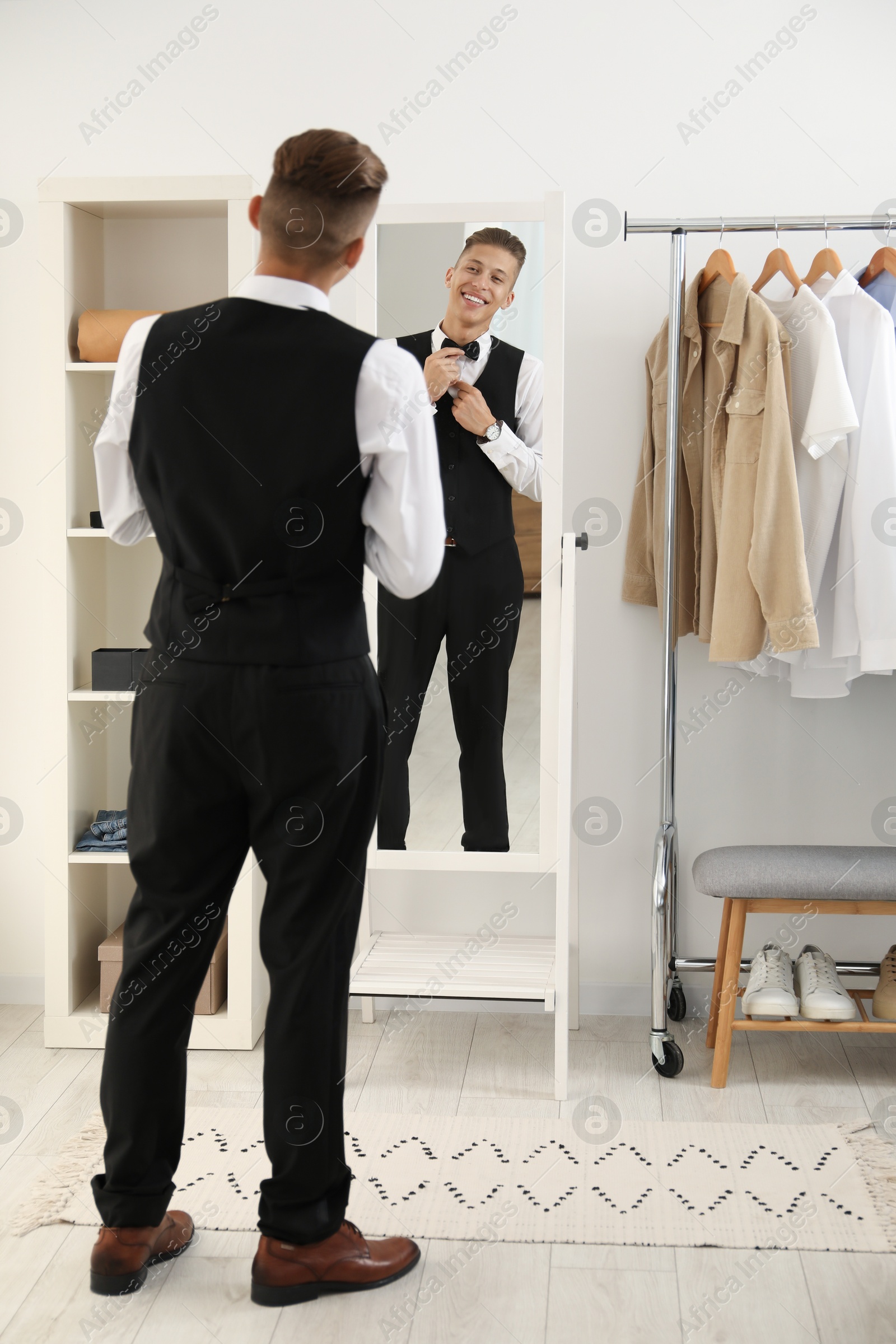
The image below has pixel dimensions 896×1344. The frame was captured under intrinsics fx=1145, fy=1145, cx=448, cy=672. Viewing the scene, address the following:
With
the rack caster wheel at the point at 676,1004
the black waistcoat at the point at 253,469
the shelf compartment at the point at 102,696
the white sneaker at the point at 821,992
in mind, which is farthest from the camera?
the rack caster wheel at the point at 676,1004

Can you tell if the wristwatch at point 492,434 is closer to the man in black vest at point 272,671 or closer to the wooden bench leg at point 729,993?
the man in black vest at point 272,671

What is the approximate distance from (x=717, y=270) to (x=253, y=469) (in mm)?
1450

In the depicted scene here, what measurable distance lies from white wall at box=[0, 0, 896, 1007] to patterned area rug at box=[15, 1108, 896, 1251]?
0.69 m

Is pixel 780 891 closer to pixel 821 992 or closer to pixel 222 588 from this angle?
pixel 821 992

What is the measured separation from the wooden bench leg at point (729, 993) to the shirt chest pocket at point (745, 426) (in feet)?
3.08

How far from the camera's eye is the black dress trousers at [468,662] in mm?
2357

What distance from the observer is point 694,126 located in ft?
8.55

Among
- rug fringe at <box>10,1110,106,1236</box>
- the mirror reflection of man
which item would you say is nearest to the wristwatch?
the mirror reflection of man

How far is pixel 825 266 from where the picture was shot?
2.41 m

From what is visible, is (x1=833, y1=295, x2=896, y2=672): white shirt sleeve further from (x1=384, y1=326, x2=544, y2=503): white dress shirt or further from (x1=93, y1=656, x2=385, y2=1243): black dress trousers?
(x1=93, y1=656, x2=385, y2=1243): black dress trousers

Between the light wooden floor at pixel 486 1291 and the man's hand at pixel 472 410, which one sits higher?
the man's hand at pixel 472 410

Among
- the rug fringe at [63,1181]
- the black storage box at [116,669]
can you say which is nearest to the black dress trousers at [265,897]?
the rug fringe at [63,1181]

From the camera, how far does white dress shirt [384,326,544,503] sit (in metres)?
2.33

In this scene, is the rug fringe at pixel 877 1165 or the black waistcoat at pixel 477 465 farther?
the black waistcoat at pixel 477 465
